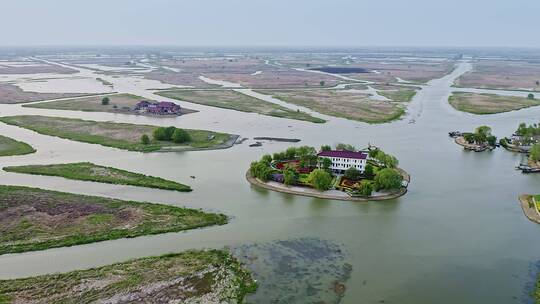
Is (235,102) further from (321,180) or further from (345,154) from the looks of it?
(321,180)

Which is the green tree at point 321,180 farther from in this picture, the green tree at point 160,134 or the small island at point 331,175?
the green tree at point 160,134

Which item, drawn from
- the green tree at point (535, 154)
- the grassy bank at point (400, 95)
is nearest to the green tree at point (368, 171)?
the green tree at point (535, 154)

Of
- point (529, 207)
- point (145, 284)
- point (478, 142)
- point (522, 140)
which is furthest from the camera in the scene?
point (478, 142)

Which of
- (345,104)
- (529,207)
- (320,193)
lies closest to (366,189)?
(320,193)

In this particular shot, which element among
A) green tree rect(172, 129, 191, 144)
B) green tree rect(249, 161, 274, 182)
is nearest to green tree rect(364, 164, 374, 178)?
green tree rect(249, 161, 274, 182)

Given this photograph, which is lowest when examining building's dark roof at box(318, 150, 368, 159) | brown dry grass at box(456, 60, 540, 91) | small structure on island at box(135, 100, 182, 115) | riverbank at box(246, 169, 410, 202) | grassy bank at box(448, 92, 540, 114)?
riverbank at box(246, 169, 410, 202)

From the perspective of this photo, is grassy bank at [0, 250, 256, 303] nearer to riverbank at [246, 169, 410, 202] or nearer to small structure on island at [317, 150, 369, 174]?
riverbank at [246, 169, 410, 202]
